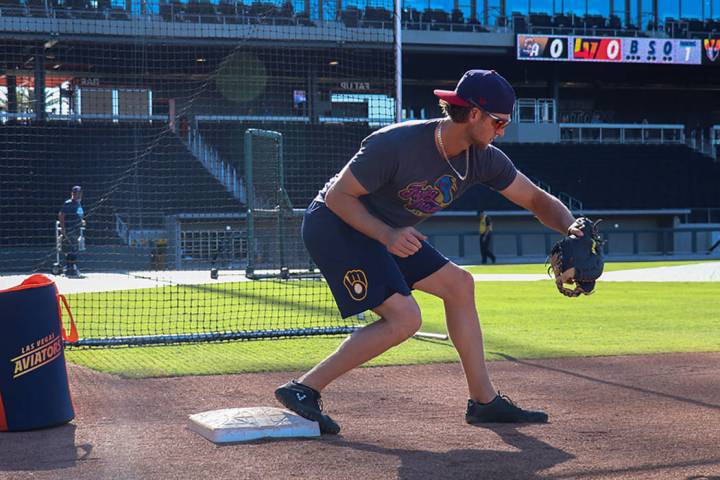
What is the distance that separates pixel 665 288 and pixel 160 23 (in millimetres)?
17840

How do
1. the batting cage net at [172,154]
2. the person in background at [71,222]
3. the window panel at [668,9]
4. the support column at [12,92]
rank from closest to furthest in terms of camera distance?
the batting cage net at [172,154], the person in background at [71,222], the support column at [12,92], the window panel at [668,9]

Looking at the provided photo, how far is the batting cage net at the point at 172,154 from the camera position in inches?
641

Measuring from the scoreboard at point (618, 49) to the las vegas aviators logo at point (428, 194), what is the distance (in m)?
37.2

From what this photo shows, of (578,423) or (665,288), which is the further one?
(665,288)

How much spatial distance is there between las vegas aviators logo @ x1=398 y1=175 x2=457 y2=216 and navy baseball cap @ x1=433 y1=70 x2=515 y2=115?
41 centimetres

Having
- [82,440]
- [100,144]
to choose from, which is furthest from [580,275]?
[100,144]

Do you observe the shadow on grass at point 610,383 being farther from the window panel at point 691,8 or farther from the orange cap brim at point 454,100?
the window panel at point 691,8

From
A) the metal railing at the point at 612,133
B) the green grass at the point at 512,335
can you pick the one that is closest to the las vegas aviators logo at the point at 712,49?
the metal railing at the point at 612,133

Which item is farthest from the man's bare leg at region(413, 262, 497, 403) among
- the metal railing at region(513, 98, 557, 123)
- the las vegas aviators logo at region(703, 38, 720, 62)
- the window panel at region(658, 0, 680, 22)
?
the window panel at region(658, 0, 680, 22)

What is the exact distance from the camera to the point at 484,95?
189 inches

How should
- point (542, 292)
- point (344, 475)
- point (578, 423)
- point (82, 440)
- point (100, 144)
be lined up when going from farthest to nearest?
1. point (100, 144)
2. point (542, 292)
3. point (578, 423)
4. point (82, 440)
5. point (344, 475)

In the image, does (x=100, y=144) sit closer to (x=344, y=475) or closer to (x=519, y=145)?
(x=519, y=145)

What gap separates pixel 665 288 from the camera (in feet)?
56.0

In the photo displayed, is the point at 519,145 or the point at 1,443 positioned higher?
the point at 519,145
